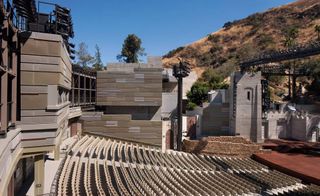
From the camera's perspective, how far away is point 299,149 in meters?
33.5

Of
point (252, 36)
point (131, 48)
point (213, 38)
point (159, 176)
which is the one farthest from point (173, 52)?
point (159, 176)

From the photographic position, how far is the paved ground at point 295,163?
78.5 feet

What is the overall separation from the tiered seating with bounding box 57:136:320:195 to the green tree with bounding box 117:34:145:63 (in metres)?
43.0

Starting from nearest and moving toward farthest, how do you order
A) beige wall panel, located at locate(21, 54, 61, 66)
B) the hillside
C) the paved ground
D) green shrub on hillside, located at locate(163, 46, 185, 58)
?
beige wall panel, located at locate(21, 54, 61, 66), the paved ground, the hillside, green shrub on hillside, located at locate(163, 46, 185, 58)

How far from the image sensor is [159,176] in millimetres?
19797

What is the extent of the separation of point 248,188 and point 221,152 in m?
12.3

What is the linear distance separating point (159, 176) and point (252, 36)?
317ft

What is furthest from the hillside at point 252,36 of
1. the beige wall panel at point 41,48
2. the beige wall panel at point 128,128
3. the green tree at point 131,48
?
the beige wall panel at point 41,48

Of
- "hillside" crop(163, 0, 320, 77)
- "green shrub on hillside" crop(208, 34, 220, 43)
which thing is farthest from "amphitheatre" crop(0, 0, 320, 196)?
"green shrub on hillside" crop(208, 34, 220, 43)

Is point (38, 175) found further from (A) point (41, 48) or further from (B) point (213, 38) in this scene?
(B) point (213, 38)

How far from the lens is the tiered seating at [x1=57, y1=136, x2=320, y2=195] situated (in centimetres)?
1504

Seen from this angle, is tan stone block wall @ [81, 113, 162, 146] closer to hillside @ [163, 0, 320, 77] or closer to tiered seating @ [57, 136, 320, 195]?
tiered seating @ [57, 136, 320, 195]

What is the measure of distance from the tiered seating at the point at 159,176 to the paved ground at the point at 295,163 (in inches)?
49.0

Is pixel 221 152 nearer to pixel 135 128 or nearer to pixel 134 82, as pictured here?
pixel 135 128
